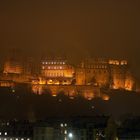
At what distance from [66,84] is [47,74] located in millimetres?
3085

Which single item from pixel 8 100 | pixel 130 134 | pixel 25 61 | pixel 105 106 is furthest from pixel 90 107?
pixel 130 134

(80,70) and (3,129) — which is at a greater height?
(80,70)

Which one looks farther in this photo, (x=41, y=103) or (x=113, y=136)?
(x=41, y=103)

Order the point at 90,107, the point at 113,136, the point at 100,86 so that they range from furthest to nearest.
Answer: the point at 100,86 → the point at 90,107 → the point at 113,136

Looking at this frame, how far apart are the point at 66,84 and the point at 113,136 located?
2629 centimetres

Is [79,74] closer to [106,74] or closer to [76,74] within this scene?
[76,74]

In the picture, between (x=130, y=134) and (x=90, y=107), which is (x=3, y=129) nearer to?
(x=130, y=134)

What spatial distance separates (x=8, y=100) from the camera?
A: 229 feet

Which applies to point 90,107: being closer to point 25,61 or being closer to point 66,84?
point 66,84

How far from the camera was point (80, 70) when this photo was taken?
76500 millimetres

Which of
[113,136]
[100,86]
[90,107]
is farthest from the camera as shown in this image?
[100,86]

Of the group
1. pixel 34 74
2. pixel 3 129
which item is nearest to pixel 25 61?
pixel 34 74

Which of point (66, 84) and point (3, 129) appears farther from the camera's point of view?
point (66, 84)

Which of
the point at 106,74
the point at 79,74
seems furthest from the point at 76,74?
the point at 106,74
